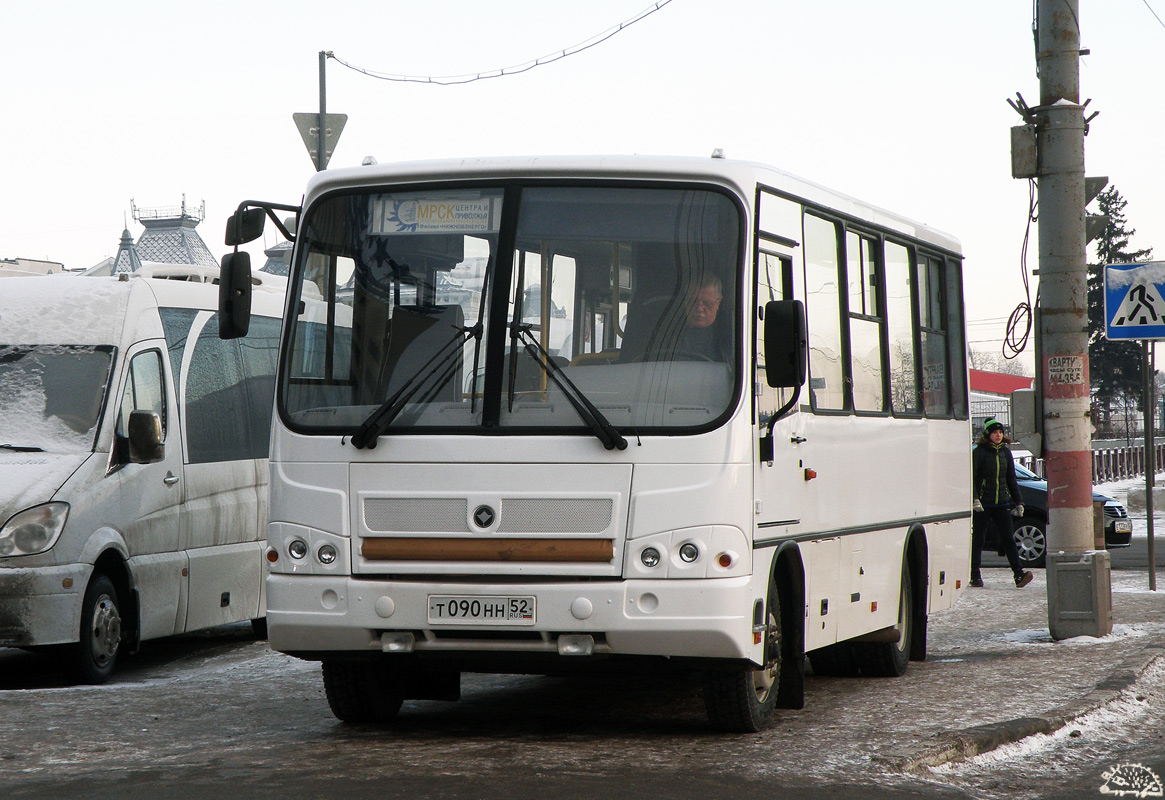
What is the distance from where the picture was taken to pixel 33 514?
10117mm

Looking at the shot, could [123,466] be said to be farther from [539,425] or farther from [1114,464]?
[1114,464]

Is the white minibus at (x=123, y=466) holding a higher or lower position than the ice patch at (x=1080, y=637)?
higher

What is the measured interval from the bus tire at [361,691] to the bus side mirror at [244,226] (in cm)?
218

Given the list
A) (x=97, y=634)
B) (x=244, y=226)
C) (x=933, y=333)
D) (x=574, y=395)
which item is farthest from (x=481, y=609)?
(x=933, y=333)

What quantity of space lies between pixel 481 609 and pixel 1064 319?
673 centimetres

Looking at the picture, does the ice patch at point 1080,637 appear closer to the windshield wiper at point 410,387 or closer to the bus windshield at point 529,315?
the bus windshield at point 529,315

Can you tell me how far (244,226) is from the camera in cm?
864

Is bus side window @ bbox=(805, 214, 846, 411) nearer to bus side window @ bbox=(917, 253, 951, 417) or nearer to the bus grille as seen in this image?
the bus grille

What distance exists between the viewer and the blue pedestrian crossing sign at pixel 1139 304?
14.5 metres

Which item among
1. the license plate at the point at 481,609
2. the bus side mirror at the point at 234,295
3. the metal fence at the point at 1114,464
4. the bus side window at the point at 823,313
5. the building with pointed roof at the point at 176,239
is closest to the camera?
the license plate at the point at 481,609

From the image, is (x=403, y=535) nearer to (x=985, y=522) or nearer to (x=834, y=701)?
(x=834, y=701)

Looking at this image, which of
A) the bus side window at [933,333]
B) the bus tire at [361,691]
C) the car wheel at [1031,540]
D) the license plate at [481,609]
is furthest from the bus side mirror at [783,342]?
the car wheel at [1031,540]

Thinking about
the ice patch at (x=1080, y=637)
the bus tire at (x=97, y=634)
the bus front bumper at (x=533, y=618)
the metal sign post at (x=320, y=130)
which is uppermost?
the metal sign post at (x=320, y=130)

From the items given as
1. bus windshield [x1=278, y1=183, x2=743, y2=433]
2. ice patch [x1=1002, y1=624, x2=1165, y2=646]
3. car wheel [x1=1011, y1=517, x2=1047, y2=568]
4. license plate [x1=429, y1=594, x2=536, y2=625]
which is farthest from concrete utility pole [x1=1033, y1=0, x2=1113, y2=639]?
car wheel [x1=1011, y1=517, x2=1047, y2=568]
